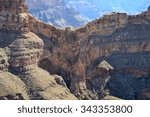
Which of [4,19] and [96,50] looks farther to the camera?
[96,50]

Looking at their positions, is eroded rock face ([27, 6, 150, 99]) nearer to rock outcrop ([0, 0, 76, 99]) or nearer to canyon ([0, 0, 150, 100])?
canyon ([0, 0, 150, 100])

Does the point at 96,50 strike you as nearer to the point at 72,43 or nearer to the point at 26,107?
the point at 72,43

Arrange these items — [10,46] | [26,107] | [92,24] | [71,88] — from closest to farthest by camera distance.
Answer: [26,107]
[10,46]
[71,88]
[92,24]

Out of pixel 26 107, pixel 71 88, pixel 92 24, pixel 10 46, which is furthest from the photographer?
pixel 92 24

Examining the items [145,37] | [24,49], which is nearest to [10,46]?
[24,49]

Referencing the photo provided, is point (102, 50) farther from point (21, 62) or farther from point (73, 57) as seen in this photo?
point (21, 62)

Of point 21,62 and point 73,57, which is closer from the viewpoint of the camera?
point 21,62

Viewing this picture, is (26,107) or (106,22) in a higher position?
(106,22)

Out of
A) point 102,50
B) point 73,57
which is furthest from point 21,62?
point 102,50

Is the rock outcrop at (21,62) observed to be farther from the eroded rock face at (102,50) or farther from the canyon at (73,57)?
the eroded rock face at (102,50)
